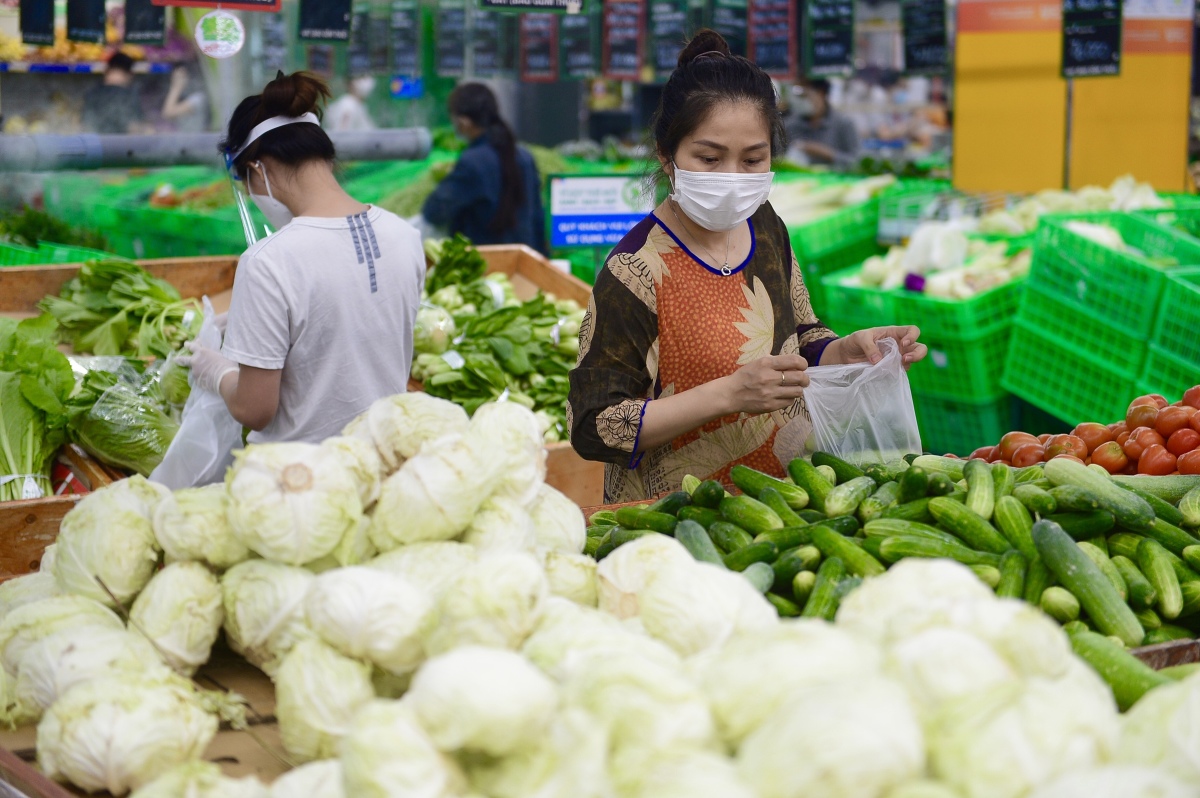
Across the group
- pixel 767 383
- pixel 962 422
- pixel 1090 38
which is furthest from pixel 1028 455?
pixel 1090 38

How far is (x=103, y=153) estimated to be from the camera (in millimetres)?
6473

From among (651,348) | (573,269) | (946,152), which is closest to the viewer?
(651,348)

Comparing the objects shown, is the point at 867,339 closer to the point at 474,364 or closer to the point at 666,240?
the point at 666,240

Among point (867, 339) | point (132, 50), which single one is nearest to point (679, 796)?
point (867, 339)

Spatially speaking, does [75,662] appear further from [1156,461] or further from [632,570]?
[1156,461]

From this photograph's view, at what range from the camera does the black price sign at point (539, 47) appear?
978cm

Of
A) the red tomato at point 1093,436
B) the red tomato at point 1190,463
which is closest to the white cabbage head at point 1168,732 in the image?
the red tomato at point 1190,463

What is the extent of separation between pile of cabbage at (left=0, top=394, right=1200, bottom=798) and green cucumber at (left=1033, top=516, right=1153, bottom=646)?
759mm

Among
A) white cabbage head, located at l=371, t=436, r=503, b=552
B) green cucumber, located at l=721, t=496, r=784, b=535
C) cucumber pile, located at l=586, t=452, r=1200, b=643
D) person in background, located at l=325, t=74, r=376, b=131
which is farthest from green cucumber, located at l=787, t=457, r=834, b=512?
person in background, located at l=325, t=74, r=376, b=131

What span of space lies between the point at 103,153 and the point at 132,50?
402 cm

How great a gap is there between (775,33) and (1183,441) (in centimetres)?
683

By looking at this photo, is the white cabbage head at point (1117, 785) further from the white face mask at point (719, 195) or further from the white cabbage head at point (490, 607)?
the white face mask at point (719, 195)

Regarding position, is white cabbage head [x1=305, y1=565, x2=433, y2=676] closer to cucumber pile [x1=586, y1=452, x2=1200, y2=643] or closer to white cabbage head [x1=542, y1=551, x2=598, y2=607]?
white cabbage head [x1=542, y1=551, x2=598, y2=607]

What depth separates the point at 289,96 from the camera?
3.52m
